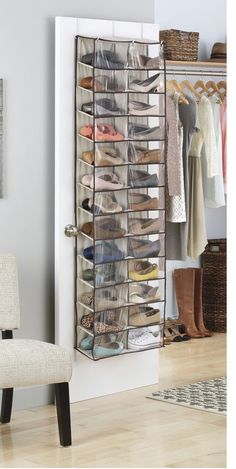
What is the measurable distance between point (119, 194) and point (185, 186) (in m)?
0.97

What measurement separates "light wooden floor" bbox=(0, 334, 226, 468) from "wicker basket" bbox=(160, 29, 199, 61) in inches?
96.4

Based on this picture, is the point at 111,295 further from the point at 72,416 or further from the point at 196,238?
the point at 196,238

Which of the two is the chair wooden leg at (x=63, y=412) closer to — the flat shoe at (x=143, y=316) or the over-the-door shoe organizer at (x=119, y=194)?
the over-the-door shoe organizer at (x=119, y=194)

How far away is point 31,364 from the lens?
393 cm

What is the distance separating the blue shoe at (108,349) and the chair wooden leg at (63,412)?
745mm

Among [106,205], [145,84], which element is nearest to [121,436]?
[106,205]

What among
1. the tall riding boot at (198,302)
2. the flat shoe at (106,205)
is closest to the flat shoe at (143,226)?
the flat shoe at (106,205)

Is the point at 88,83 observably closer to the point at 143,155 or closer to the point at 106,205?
the point at 143,155

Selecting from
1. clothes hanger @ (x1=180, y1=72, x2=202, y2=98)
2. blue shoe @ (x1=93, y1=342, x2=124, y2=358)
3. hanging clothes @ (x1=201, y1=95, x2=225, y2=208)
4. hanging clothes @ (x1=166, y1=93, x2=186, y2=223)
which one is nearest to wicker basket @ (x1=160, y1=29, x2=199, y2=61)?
clothes hanger @ (x1=180, y1=72, x2=202, y2=98)

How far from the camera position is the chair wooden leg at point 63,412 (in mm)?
4027

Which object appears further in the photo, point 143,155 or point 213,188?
point 213,188

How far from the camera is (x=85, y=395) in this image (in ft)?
16.0

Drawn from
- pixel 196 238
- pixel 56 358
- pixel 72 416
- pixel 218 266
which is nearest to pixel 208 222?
pixel 218 266

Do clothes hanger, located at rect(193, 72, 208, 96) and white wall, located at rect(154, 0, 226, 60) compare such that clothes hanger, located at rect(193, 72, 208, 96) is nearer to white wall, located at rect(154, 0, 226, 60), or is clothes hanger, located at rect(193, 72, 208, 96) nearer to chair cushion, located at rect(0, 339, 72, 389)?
white wall, located at rect(154, 0, 226, 60)
